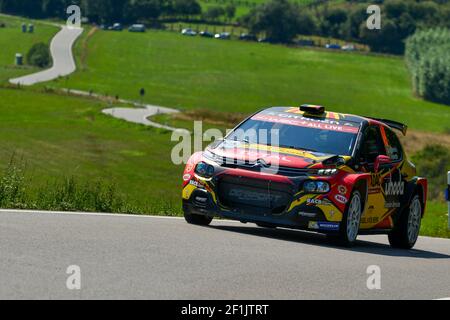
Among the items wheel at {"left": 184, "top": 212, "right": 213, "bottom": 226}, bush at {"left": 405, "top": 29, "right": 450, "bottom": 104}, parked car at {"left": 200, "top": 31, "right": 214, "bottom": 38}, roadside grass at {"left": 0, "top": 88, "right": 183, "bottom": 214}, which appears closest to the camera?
wheel at {"left": 184, "top": 212, "right": 213, "bottom": 226}

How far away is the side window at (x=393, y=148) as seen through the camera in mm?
15664

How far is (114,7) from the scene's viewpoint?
7092 inches

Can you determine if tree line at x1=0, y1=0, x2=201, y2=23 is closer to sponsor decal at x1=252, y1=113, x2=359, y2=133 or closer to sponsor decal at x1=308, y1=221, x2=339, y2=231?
sponsor decal at x1=252, y1=113, x2=359, y2=133

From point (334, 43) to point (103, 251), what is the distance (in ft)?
598

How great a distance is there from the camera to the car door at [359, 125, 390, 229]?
14.7 meters

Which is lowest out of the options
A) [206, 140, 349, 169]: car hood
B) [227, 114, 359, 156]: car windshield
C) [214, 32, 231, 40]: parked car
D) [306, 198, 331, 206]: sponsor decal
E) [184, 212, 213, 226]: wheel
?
[214, 32, 231, 40]: parked car

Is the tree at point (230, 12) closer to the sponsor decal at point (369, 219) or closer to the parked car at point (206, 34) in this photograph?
the parked car at point (206, 34)

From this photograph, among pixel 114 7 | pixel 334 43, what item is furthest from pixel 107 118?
pixel 334 43

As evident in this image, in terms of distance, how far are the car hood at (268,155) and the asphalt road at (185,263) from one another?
0.91 metres

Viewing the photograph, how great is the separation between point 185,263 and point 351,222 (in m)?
3.73

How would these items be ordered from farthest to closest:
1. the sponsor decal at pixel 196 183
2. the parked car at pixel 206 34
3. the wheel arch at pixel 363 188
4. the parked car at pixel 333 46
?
the parked car at pixel 206 34 → the parked car at pixel 333 46 → the sponsor decal at pixel 196 183 → the wheel arch at pixel 363 188

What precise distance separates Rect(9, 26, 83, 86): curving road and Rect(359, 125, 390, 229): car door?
102 metres

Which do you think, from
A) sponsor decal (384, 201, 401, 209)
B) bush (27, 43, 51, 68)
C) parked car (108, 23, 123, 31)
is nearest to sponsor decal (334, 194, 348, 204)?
sponsor decal (384, 201, 401, 209)

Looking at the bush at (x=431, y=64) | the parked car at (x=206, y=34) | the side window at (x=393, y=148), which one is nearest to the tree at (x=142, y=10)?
the parked car at (x=206, y=34)
